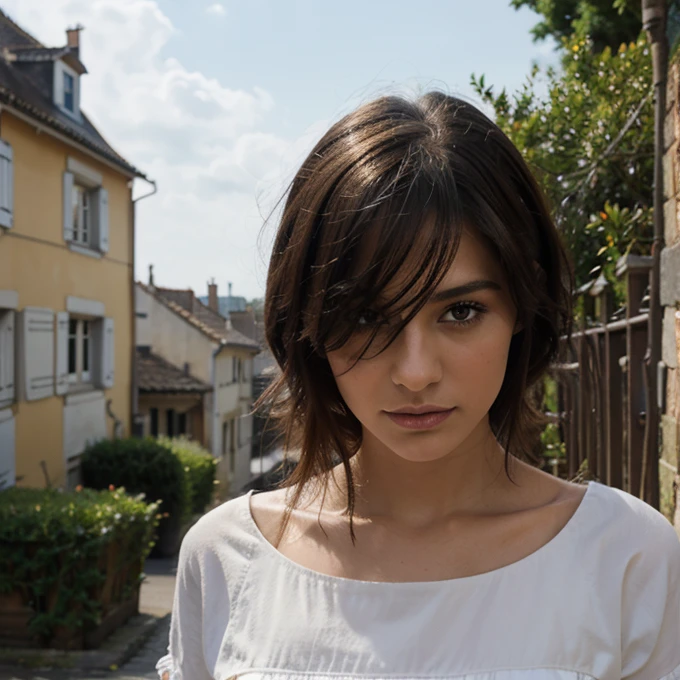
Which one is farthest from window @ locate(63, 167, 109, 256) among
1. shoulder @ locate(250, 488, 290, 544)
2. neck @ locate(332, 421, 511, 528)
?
neck @ locate(332, 421, 511, 528)

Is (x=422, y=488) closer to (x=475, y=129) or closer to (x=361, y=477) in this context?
(x=361, y=477)

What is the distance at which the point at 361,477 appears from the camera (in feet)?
5.53

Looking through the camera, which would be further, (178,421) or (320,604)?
(178,421)

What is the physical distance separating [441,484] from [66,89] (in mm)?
14391

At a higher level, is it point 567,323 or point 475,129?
point 475,129

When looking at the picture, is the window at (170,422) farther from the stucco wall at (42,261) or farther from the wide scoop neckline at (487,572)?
the wide scoop neckline at (487,572)

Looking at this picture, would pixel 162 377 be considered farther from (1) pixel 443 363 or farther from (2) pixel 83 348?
(1) pixel 443 363

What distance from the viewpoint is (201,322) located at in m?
23.7

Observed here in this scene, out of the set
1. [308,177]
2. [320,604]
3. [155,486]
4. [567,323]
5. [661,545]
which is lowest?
[155,486]

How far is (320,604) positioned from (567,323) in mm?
686

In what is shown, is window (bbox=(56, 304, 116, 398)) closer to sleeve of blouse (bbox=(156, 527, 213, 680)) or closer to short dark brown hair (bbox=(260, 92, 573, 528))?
sleeve of blouse (bbox=(156, 527, 213, 680))

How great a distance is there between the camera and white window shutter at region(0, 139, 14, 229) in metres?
10.4

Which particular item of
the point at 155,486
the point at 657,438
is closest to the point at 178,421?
the point at 155,486

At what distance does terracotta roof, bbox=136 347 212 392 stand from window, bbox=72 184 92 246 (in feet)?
26.6
